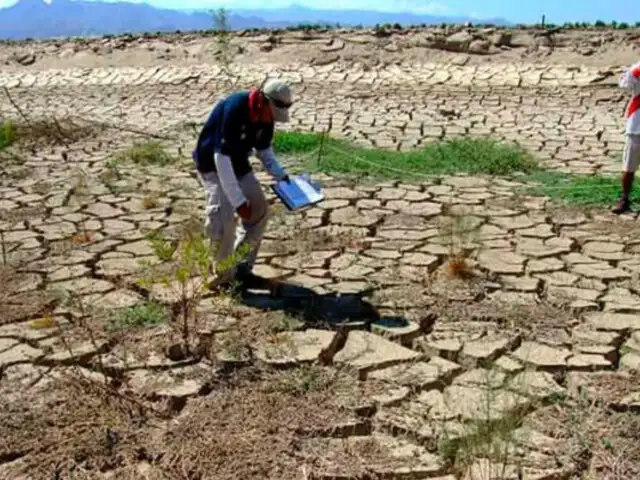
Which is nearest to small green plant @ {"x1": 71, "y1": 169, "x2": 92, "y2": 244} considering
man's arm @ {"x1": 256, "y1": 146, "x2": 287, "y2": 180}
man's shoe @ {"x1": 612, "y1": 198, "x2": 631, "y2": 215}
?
man's arm @ {"x1": 256, "y1": 146, "x2": 287, "y2": 180}

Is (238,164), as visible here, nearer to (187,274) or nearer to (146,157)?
(187,274)

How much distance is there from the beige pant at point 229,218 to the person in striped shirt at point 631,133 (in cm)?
284

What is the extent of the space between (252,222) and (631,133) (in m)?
2.92

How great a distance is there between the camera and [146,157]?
790 cm

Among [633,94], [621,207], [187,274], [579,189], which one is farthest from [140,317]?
[579,189]

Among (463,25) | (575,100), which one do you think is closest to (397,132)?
(575,100)

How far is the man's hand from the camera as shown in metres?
4.17

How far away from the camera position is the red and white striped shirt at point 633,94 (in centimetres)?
577

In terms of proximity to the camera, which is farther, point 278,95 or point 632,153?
point 632,153

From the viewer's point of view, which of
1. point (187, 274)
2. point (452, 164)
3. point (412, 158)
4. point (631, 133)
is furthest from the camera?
point (412, 158)

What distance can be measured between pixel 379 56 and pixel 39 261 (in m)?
10.9

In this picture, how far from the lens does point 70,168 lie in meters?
7.80

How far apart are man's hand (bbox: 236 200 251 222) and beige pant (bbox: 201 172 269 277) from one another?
0.08 meters

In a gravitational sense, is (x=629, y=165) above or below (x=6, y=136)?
above
